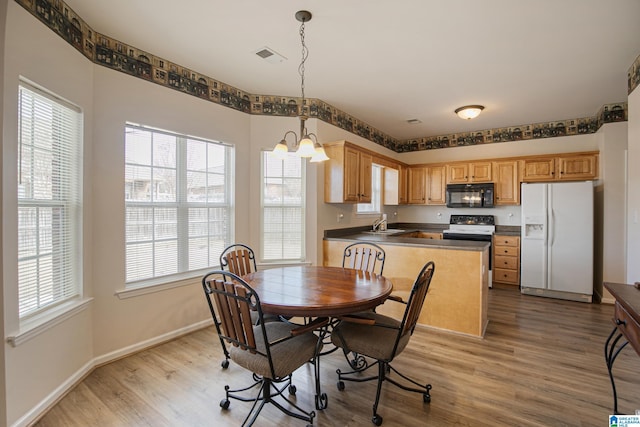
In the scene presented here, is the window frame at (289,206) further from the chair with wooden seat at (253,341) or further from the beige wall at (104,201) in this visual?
the chair with wooden seat at (253,341)

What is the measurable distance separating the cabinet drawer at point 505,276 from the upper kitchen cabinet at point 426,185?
1543 millimetres

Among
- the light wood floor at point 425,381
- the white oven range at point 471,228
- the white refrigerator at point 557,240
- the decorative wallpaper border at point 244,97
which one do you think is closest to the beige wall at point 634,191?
the decorative wallpaper border at point 244,97

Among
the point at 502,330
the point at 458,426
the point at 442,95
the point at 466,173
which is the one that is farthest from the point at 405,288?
the point at 466,173

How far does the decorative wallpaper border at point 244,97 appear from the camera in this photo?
2230 millimetres

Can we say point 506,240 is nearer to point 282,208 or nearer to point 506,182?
point 506,182

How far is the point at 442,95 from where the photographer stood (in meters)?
3.78

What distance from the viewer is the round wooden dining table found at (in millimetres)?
1788

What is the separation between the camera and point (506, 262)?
200 inches

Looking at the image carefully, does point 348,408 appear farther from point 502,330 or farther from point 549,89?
point 549,89

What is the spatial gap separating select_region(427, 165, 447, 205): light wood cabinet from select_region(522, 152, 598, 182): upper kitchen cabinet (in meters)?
1.30

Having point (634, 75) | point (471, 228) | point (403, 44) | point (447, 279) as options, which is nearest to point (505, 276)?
point (471, 228)

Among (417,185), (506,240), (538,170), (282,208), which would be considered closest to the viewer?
(282,208)

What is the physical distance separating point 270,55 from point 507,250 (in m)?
4.83

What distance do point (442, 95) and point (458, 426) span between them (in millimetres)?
3506
